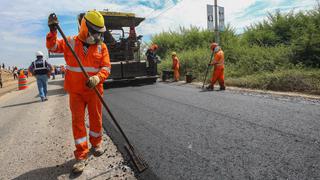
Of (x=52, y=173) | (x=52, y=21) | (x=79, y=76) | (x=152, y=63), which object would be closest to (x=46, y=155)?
(x=52, y=173)

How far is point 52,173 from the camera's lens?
9.65 ft

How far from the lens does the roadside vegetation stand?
28.1 ft

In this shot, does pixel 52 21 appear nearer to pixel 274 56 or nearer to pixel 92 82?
pixel 92 82

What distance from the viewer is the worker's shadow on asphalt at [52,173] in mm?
2855

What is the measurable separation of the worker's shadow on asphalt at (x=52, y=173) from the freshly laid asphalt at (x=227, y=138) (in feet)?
2.58

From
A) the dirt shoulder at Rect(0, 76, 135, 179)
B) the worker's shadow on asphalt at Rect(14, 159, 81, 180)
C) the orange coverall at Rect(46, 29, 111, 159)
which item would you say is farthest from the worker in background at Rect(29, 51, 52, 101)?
the worker's shadow on asphalt at Rect(14, 159, 81, 180)

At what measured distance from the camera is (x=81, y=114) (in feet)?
10.1

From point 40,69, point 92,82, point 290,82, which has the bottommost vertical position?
point 290,82

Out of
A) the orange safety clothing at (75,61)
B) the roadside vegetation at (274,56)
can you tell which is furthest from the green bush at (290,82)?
the orange safety clothing at (75,61)

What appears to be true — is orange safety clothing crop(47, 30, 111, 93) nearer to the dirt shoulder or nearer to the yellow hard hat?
the yellow hard hat

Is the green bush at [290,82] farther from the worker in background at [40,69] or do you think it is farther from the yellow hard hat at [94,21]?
the worker in background at [40,69]

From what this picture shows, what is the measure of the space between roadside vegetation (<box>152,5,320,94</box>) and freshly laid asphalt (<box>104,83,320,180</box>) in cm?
262

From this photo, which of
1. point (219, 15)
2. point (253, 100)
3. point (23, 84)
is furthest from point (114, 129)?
point (23, 84)

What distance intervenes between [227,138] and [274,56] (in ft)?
29.4
